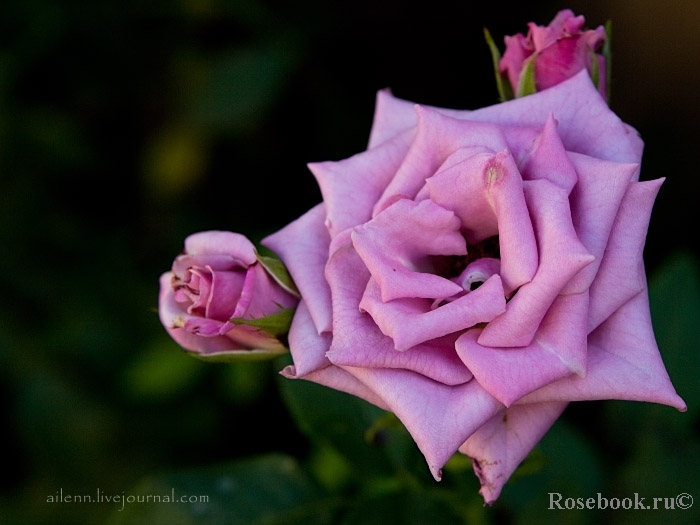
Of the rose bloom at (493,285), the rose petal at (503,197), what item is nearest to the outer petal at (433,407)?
the rose bloom at (493,285)

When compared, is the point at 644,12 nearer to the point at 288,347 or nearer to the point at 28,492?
the point at 288,347

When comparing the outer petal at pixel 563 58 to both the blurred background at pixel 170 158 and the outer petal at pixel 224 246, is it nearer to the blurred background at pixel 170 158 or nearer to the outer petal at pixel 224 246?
the outer petal at pixel 224 246

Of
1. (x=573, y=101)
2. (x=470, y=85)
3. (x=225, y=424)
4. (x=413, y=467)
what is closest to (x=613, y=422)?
(x=413, y=467)

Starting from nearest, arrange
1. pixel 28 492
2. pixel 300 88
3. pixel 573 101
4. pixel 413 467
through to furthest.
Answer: pixel 573 101, pixel 413 467, pixel 28 492, pixel 300 88

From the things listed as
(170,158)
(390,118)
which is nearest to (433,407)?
(390,118)

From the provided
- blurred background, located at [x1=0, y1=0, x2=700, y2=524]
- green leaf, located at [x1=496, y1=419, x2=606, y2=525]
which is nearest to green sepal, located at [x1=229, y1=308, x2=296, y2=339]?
green leaf, located at [x1=496, y1=419, x2=606, y2=525]
